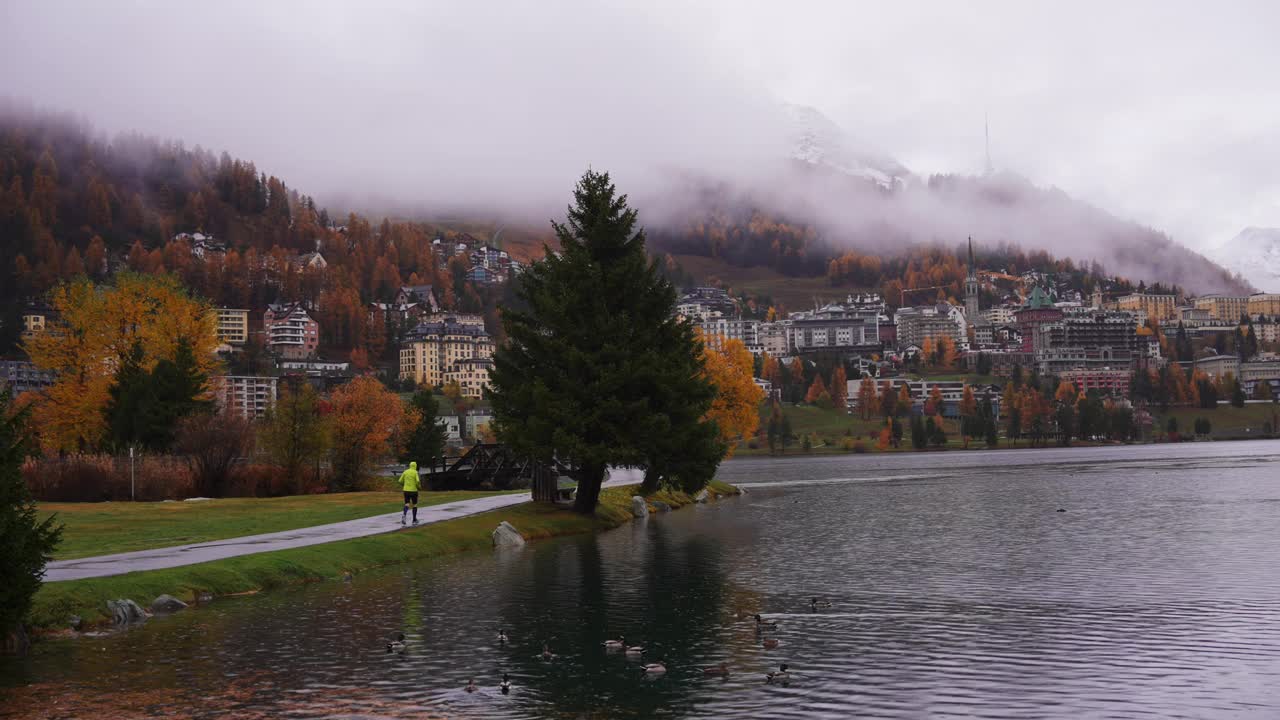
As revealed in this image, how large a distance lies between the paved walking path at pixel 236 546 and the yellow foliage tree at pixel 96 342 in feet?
134

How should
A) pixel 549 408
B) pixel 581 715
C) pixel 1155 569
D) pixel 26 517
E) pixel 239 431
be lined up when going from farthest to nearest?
pixel 239 431 < pixel 549 408 < pixel 1155 569 < pixel 26 517 < pixel 581 715

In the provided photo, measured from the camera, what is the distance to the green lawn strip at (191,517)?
44.9m

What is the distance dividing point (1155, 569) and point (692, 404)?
25559mm

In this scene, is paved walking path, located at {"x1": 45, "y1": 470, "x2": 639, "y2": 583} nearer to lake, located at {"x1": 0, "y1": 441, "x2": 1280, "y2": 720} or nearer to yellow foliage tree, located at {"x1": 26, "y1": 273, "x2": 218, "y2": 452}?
lake, located at {"x1": 0, "y1": 441, "x2": 1280, "y2": 720}

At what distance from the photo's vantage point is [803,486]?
11750 centimetres

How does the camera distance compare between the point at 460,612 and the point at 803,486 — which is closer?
the point at 460,612

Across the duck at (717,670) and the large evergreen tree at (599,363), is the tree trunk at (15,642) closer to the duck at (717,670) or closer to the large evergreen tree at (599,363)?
the duck at (717,670)

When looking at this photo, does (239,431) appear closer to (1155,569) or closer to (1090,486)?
(1155,569)

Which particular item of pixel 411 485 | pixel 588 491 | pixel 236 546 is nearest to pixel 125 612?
pixel 236 546

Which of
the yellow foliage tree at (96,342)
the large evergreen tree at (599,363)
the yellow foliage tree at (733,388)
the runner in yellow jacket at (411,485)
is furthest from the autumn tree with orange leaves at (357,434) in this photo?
the yellow foliage tree at (733,388)

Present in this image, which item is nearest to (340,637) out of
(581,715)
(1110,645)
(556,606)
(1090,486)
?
(556,606)

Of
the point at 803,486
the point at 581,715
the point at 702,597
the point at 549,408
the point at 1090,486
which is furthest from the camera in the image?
the point at 803,486

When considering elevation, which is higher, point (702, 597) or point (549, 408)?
point (549, 408)

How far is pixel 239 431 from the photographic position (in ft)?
242
